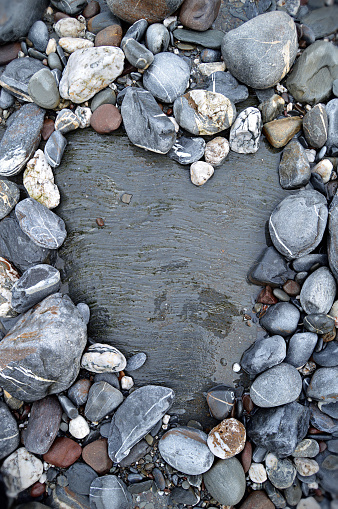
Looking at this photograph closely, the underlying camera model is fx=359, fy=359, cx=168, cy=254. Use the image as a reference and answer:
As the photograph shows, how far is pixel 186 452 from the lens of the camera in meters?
2.61

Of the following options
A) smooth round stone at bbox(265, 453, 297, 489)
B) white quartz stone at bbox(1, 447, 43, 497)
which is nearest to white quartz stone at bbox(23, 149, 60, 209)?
white quartz stone at bbox(1, 447, 43, 497)

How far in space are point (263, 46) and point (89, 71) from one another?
54.6 inches

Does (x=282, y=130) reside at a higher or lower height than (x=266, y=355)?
higher

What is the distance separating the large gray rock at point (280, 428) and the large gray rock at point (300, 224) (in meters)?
1.15

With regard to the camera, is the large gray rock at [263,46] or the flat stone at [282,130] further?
the flat stone at [282,130]

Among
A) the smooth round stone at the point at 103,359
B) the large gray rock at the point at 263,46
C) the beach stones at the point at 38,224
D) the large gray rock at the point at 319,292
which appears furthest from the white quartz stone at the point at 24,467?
the large gray rock at the point at 263,46

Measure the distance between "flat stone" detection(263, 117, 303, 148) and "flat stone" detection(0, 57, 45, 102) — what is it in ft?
6.51

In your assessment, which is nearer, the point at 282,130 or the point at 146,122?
the point at 146,122

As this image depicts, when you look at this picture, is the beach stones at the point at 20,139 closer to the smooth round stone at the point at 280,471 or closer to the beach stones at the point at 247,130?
the beach stones at the point at 247,130

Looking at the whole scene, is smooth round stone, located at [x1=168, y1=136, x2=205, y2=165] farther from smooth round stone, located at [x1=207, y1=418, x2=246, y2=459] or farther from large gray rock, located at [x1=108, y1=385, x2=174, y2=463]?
smooth round stone, located at [x1=207, y1=418, x2=246, y2=459]

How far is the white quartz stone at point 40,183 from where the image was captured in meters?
2.89

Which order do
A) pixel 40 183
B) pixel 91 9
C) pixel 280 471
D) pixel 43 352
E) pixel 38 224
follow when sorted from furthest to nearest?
pixel 91 9 → pixel 40 183 → pixel 38 224 → pixel 280 471 → pixel 43 352

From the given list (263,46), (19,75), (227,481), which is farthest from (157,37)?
(227,481)

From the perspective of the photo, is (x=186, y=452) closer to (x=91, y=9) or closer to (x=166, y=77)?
(x=166, y=77)
